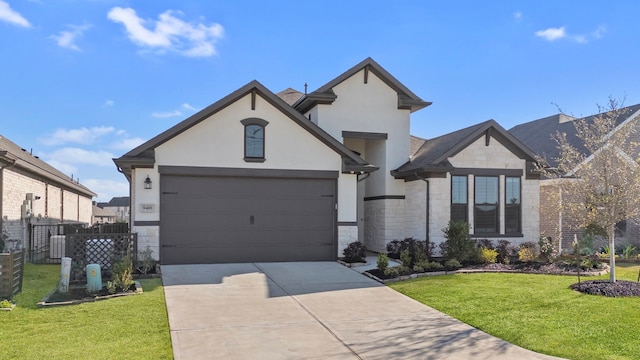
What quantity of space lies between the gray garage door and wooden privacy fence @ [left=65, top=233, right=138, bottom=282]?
5.06ft

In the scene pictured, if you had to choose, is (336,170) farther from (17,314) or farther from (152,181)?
(17,314)

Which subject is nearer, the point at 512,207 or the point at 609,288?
the point at 609,288

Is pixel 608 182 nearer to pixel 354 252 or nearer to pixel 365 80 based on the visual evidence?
pixel 354 252

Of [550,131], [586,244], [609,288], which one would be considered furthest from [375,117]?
[550,131]

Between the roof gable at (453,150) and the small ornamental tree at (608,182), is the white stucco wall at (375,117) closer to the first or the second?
the roof gable at (453,150)

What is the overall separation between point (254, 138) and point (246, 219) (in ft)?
7.76

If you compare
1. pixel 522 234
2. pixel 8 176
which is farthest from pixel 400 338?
pixel 8 176

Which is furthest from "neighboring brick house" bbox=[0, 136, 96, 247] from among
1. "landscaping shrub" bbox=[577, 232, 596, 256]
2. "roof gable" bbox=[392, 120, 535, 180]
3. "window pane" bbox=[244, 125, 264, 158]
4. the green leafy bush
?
"landscaping shrub" bbox=[577, 232, 596, 256]

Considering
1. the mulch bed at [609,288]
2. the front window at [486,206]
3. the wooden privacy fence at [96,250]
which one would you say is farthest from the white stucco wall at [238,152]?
the mulch bed at [609,288]

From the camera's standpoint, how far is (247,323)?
27.2ft

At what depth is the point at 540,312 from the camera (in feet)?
30.2

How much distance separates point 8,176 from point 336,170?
1000cm

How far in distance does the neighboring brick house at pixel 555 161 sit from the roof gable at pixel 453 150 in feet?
3.39

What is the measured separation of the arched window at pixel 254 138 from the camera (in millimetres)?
14977
